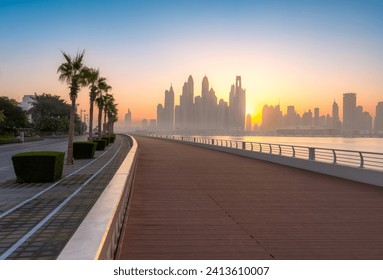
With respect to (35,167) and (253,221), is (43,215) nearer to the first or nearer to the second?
(253,221)

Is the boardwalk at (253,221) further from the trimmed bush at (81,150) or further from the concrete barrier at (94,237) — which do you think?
the trimmed bush at (81,150)

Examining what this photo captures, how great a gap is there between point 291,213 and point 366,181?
7.08m

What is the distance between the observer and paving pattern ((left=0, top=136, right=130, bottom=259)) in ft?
24.7

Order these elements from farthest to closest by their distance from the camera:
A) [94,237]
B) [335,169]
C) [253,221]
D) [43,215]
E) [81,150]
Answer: [81,150] < [335,169] < [43,215] < [253,221] < [94,237]

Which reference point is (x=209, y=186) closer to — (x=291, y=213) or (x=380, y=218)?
(x=291, y=213)

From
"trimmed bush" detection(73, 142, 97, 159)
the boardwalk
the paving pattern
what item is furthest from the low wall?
"trimmed bush" detection(73, 142, 97, 159)

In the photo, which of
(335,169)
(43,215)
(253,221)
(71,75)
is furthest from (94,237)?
(71,75)

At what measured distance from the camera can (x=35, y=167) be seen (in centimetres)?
1780

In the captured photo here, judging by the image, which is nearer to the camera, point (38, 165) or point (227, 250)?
point (227, 250)

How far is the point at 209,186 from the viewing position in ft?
46.1

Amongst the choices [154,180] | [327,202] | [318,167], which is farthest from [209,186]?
[318,167]

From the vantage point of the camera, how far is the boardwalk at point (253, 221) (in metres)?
6.32

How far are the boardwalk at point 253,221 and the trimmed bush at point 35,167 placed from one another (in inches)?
216

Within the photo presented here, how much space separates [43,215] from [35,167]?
25.5 feet
